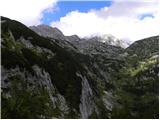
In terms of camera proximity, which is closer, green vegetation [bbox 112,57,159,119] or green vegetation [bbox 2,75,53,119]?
green vegetation [bbox 2,75,53,119]

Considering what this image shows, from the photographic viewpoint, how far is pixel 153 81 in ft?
584

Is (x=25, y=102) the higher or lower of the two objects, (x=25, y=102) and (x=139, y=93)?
the lower

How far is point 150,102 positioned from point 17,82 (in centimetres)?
8370

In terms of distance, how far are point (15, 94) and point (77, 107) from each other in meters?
17.3

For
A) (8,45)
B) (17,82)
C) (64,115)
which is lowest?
(64,115)

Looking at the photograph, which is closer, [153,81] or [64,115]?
[64,115]

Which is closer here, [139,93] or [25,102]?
[25,102]

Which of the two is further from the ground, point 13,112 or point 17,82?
point 17,82

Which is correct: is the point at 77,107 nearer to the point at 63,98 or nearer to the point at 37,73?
the point at 63,98

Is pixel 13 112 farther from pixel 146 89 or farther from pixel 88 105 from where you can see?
pixel 146 89

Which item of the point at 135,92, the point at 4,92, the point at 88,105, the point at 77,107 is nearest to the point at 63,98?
Answer: the point at 77,107

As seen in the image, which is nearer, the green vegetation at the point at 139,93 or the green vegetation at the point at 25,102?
the green vegetation at the point at 25,102

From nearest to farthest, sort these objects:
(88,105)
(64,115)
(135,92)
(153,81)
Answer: (64,115) < (88,105) < (135,92) < (153,81)

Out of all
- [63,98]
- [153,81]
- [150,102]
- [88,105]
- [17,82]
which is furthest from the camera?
[153,81]
